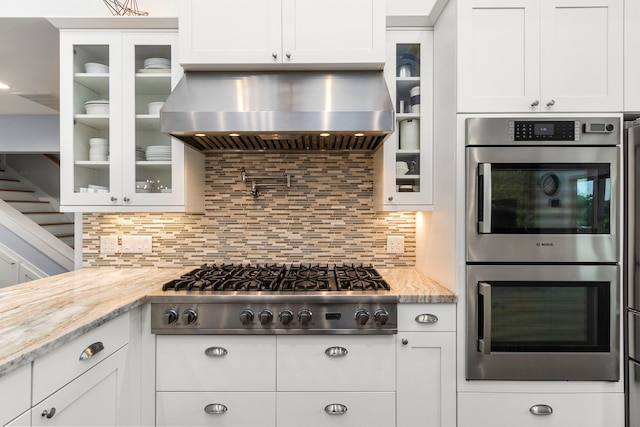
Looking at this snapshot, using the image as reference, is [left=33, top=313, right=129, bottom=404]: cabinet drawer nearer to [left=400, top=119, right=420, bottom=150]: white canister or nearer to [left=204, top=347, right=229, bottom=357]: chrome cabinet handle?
[left=204, top=347, right=229, bottom=357]: chrome cabinet handle

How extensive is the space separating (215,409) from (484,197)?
153 cm

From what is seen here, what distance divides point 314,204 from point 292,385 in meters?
1.09

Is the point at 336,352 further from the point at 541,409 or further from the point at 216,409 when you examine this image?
the point at 541,409

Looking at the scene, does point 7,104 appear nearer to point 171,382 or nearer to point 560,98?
point 171,382

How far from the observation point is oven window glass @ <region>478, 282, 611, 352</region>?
1.72 m

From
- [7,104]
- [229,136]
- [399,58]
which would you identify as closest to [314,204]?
[229,136]

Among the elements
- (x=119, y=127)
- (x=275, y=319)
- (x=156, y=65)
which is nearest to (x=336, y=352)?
(x=275, y=319)

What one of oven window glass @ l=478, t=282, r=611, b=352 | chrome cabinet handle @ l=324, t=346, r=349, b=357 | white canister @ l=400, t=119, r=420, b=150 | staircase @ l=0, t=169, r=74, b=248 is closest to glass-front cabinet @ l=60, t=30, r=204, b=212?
chrome cabinet handle @ l=324, t=346, r=349, b=357

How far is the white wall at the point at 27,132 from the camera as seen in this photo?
16.1 ft

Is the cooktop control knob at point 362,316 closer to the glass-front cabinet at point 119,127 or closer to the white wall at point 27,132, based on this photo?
the glass-front cabinet at point 119,127

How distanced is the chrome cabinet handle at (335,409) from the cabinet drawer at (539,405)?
0.53 meters

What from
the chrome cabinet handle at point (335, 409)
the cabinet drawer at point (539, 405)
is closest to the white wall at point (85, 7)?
the chrome cabinet handle at point (335, 409)

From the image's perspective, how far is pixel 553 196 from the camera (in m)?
1.71

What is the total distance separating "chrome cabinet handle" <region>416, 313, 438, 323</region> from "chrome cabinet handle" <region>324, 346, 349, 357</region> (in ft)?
1.20
